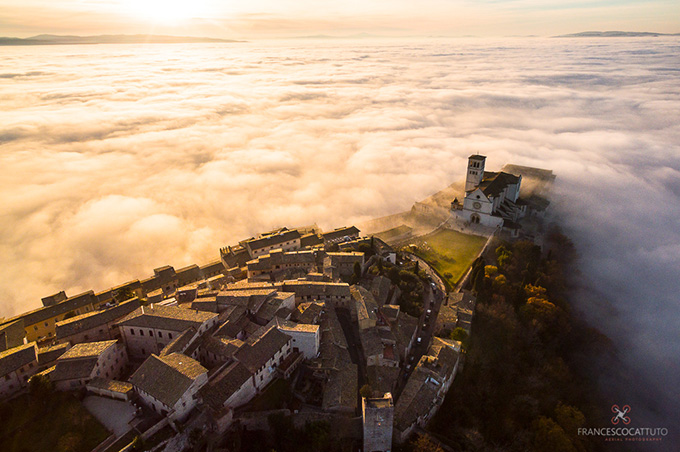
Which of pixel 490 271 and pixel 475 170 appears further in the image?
pixel 475 170

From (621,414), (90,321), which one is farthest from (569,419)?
(90,321)

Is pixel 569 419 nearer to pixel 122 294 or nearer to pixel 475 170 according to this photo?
pixel 475 170

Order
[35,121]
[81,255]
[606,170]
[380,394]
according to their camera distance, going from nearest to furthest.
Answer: [380,394], [81,255], [606,170], [35,121]

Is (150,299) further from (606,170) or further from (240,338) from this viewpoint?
(606,170)

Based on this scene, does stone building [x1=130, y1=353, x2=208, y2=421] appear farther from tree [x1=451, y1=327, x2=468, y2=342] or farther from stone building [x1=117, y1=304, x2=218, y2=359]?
tree [x1=451, y1=327, x2=468, y2=342]

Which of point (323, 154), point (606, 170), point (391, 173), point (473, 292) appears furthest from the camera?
point (323, 154)

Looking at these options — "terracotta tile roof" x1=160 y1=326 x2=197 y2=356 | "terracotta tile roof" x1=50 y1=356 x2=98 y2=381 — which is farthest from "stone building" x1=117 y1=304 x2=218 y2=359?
"terracotta tile roof" x1=50 y1=356 x2=98 y2=381

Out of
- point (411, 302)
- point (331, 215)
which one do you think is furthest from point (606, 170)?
point (411, 302)
